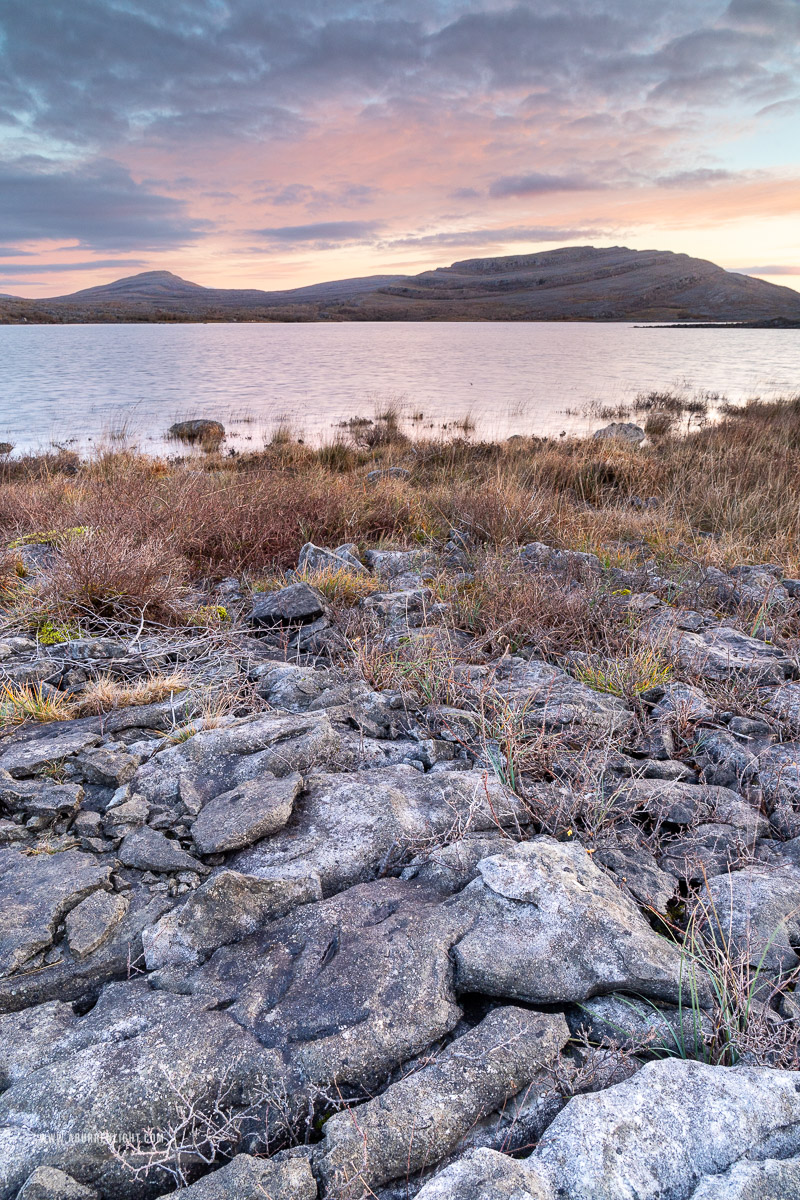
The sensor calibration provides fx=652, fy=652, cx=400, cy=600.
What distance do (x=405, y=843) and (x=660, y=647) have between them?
2282 mm

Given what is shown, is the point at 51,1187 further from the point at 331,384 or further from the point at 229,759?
the point at 331,384

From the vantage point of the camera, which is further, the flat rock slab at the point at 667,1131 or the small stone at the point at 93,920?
the small stone at the point at 93,920

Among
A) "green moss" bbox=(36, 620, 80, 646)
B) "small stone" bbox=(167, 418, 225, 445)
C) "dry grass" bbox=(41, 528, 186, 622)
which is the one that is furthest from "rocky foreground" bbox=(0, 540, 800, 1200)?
"small stone" bbox=(167, 418, 225, 445)

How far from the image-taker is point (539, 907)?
196 cm

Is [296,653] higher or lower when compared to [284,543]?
lower

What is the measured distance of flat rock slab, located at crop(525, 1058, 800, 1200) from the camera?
4.19ft

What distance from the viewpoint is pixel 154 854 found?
89.6 inches

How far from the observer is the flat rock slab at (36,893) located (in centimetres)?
188

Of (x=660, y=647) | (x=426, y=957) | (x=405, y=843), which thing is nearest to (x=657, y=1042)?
(x=426, y=957)

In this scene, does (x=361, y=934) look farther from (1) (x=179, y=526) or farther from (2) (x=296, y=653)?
(1) (x=179, y=526)

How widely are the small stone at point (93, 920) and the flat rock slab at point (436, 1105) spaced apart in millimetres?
906

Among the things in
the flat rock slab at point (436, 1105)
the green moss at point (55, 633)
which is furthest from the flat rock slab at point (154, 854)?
the green moss at point (55, 633)

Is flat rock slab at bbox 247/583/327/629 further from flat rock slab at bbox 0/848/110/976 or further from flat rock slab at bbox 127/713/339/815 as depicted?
flat rock slab at bbox 0/848/110/976

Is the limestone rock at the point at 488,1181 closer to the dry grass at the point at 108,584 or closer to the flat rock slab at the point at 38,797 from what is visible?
the flat rock slab at the point at 38,797
